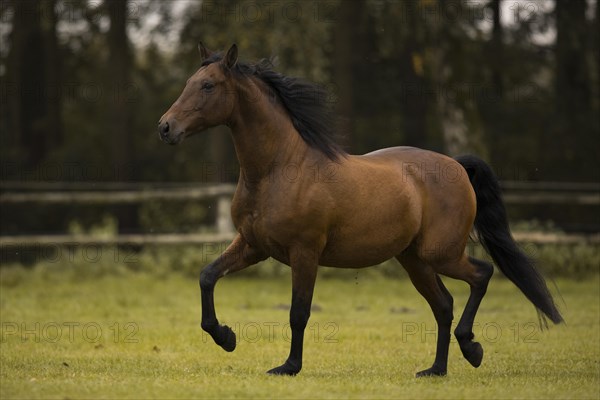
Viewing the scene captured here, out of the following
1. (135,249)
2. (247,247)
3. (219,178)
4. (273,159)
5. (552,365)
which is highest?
(273,159)

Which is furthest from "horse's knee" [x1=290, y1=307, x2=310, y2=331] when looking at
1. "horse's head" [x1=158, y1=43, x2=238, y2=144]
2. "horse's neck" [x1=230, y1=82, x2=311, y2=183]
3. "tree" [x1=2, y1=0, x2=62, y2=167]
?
"tree" [x1=2, y1=0, x2=62, y2=167]

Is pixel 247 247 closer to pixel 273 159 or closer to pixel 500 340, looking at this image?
pixel 273 159

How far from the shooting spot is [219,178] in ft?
55.8

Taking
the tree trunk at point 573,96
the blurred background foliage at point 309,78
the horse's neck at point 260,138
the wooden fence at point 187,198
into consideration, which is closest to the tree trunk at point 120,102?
the blurred background foliage at point 309,78

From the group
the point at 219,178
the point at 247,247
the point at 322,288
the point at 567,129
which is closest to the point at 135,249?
the point at 219,178

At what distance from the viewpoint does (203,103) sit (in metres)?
6.67

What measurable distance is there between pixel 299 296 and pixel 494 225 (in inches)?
84.4

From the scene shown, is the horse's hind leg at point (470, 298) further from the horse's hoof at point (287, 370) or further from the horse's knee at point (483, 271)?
the horse's hoof at point (287, 370)

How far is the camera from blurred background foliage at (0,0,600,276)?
643 inches

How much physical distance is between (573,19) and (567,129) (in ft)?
7.40

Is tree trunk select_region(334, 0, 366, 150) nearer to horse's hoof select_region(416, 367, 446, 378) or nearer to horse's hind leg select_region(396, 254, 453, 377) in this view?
horse's hind leg select_region(396, 254, 453, 377)

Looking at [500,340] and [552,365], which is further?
[500,340]

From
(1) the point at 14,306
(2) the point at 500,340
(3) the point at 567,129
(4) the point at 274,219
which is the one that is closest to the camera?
(4) the point at 274,219

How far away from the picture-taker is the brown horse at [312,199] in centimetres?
672
